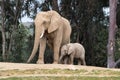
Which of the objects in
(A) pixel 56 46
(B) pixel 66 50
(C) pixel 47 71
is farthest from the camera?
(A) pixel 56 46

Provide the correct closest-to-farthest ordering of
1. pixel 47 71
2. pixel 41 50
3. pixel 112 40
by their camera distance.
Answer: pixel 47 71 → pixel 41 50 → pixel 112 40

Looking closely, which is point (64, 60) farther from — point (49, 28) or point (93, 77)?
point (93, 77)

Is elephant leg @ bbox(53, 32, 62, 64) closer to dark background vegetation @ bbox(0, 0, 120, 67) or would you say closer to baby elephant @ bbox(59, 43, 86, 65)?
baby elephant @ bbox(59, 43, 86, 65)

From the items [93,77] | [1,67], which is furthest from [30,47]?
[93,77]

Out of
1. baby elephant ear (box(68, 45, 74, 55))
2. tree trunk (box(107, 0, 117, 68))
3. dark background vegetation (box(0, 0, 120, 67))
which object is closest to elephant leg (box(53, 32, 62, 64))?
baby elephant ear (box(68, 45, 74, 55))

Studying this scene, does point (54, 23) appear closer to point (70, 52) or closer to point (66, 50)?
point (66, 50)

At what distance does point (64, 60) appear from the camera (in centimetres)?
1905

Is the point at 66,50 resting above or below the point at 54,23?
below

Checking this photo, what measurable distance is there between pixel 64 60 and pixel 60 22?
64.0 inches

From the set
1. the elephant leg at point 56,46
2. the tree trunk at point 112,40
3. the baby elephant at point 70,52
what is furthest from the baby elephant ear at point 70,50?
the tree trunk at point 112,40

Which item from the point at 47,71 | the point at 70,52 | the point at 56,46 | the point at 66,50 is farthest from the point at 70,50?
the point at 47,71

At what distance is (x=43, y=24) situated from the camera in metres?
18.2

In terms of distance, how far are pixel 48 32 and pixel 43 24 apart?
1.38 ft

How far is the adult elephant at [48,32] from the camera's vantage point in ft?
59.2
